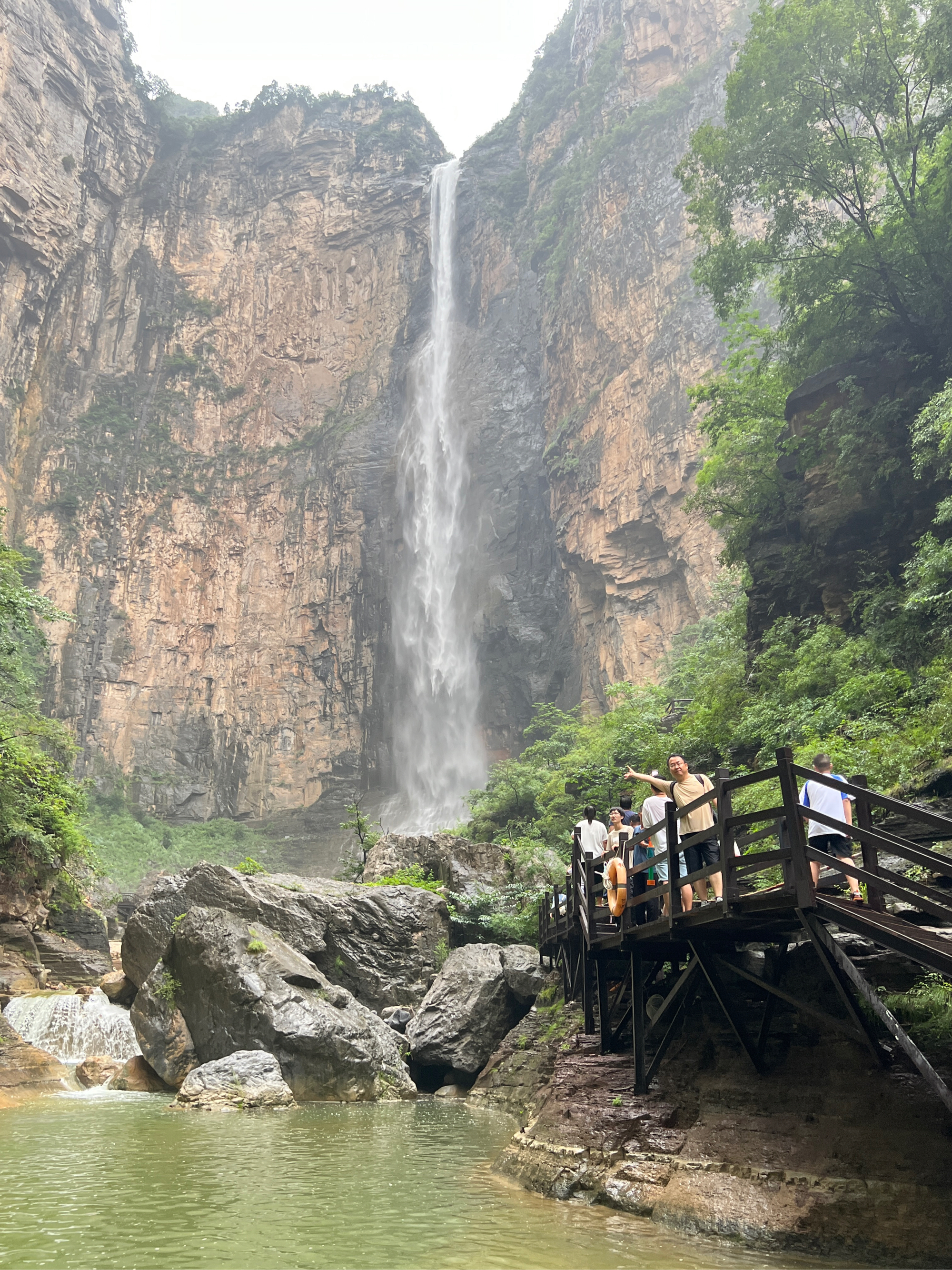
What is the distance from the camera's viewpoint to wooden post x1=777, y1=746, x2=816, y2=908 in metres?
5.83

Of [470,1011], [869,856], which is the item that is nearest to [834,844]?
[869,856]

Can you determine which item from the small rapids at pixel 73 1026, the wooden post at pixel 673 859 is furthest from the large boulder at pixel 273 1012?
the wooden post at pixel 673 859

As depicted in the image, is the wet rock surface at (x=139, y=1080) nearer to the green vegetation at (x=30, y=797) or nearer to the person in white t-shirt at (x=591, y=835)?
the green vegetation at (x=30, y=797)

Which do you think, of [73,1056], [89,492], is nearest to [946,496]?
[73,1056]

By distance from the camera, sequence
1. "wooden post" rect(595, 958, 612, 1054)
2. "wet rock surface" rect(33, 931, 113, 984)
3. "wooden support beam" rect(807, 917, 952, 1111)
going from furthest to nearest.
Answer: "wet rock surface" rect(33, 931, 113, 984) → "wooden post" rect(595, 958, 612, 1054) → "wooden support beam" rect(807, 917, 952, 1111)

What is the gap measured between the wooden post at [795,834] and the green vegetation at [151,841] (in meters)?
32.6

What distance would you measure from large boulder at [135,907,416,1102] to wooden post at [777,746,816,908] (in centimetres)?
954

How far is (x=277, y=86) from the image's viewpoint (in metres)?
56.2

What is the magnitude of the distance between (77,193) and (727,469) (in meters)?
42.6

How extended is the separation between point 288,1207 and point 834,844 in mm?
5189

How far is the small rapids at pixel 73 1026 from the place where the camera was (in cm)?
1562

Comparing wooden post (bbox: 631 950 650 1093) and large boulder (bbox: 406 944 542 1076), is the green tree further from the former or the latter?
large boulder (bbox: 406 944 542 1076)

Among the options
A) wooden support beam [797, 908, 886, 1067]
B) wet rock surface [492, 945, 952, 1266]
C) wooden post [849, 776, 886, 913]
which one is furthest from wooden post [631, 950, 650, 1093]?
wooden post [849, 776, 886, 913]

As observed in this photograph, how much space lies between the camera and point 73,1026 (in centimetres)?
1592
